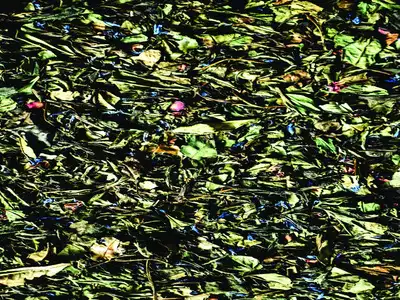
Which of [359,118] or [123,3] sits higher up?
[123,3]

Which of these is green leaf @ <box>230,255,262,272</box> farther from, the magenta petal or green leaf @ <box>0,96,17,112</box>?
green leaf @ <box>0,96,17,112</box>

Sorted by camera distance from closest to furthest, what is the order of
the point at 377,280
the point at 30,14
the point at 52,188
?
the point at 30,14 → the point at 52,188 → the point at 377,280

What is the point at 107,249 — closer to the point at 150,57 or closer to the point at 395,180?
the point at 150,57

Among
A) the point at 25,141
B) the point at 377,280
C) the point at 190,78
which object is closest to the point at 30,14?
the point at 25,141

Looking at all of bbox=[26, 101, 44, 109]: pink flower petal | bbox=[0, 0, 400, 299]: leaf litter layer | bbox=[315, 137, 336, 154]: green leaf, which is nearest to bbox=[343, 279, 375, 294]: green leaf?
bbox=[0, 0, 400, 299]: leaf litter layer

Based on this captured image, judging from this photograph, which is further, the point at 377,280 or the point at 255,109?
the point at 377,280

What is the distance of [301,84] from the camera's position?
1.89 meters

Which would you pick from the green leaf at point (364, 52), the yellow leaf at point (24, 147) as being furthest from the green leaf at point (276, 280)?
the yellow leaf at point (24, 147)

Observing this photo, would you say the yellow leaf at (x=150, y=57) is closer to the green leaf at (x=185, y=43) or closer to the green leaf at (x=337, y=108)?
the green leaf at (x=185, y=43)

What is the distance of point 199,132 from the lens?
1.92m

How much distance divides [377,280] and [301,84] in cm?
96

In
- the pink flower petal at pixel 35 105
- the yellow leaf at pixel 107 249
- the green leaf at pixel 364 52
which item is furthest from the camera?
the yellow leaf at pixel 107 249

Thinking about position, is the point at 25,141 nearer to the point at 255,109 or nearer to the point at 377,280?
the point at 255,109

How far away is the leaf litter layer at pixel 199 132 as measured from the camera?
6.11 feet
